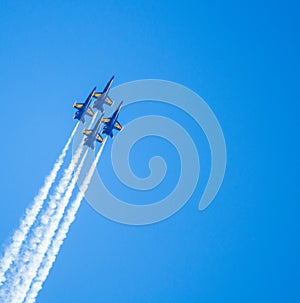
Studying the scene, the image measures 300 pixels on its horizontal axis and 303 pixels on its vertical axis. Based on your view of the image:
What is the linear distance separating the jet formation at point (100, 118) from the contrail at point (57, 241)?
1.47 meters

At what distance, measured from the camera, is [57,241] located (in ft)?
161

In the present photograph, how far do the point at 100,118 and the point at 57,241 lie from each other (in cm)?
1392

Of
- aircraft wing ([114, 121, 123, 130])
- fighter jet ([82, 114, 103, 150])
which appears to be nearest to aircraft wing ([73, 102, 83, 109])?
fighter jet ([82, 114, 103, 150])

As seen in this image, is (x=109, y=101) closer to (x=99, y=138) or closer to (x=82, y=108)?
(x=82, y=108)

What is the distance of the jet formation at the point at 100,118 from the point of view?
52747 mm

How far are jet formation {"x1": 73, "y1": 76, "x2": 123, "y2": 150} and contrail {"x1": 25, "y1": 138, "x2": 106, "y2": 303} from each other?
1471 mm

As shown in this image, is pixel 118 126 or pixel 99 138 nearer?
pixel 99 138

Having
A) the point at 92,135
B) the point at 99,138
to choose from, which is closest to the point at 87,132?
the point at 92,135

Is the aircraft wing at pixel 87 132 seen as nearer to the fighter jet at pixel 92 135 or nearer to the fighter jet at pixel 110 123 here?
the fighter jet at pixel 92 135

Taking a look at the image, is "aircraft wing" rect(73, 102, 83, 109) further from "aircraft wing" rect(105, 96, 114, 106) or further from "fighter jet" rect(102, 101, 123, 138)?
"aircraft wing" rect(105, 96, 114, 106)

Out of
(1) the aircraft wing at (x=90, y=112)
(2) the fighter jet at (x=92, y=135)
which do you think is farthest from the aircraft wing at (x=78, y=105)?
(2) the fighter jet at (x=92, y=135)

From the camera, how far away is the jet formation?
52.7m

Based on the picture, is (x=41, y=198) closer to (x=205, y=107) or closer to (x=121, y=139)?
(x=121, y=139)

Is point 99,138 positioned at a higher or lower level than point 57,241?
higher
